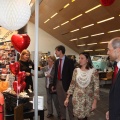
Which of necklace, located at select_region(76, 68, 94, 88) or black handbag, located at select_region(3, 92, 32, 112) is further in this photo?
necklace, located at select_region(76, 68, 94, 88)

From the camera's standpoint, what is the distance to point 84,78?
2836mm

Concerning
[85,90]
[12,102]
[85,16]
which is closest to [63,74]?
[85,90]

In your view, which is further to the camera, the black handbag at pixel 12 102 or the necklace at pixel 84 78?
the necklace at pixel 84 78

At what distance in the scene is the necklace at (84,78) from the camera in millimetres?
2830

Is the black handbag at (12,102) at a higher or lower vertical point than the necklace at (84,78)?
lower

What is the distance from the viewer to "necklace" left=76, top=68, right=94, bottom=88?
2.83 metres

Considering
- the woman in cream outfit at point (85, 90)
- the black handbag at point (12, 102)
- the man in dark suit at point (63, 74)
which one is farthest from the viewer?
the man in dark suit at point (63, 74)

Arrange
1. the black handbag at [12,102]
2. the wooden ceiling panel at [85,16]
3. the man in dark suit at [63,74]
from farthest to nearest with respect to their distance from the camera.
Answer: the wooden ceiling panel at [85,16], the man in dark suit at [63,74], the black handbag at [12,102]

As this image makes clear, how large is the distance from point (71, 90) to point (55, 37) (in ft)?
59.2

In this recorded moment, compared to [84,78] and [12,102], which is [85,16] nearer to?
[84,78]

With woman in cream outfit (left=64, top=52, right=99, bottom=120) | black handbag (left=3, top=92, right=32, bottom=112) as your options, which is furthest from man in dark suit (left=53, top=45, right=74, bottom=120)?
black handbag (left=3, top=92, right=32, bottom=112)

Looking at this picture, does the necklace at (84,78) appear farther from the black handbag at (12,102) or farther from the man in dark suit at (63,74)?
the man in dark suit at (63,74)

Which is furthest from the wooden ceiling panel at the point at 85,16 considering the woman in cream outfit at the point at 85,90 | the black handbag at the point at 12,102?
the black handbag at the point at 12,102

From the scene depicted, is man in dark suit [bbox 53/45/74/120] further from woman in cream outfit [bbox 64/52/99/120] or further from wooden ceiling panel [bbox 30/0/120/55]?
wooden ceiling panel [bbox 30/0/120/55]
